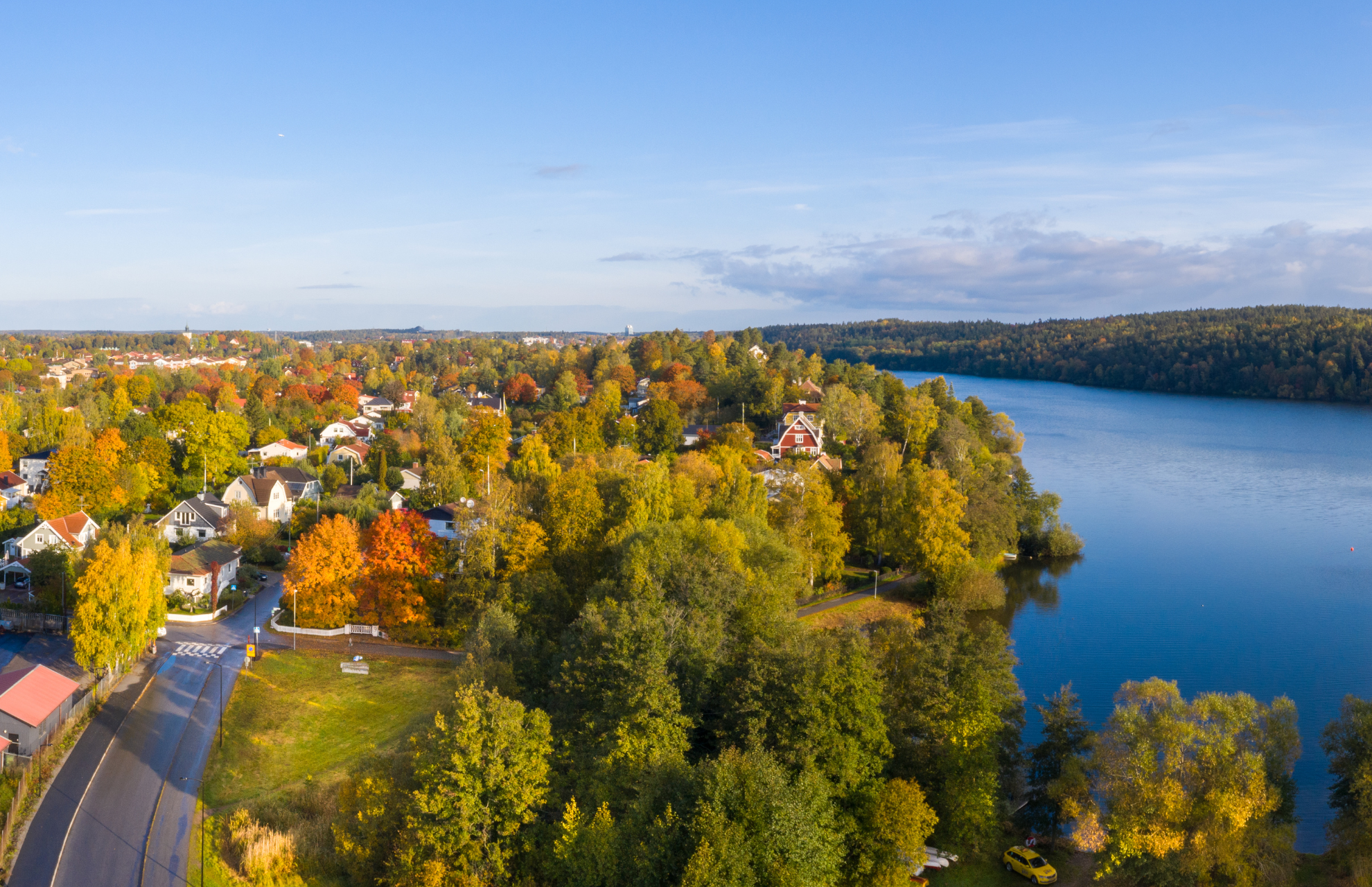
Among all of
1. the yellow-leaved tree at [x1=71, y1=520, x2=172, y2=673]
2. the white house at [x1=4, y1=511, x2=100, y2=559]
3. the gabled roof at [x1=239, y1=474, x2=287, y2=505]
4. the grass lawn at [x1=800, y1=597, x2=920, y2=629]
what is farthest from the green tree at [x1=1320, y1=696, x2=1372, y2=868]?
the gabled roof at [x1=239, y1=474, x2=287, y2=505]

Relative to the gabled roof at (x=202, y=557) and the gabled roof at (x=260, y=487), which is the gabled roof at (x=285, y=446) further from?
the gabled roof at (x=202, y=557)

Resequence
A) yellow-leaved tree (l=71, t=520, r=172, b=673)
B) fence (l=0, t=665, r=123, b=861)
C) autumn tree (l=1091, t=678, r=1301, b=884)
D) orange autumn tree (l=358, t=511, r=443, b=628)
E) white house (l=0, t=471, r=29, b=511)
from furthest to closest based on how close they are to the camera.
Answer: white house (l=0, t=471, r=29, b=511) < orange autumn tree (l=358, t=511, r=443, b=628) < yellow-leaved tree (l=71, t=520, r=172, b=673) < fence (l=0, t=665, r=123, b=861) < autumn tree (l=1091, t=678, r=1301, b=884)

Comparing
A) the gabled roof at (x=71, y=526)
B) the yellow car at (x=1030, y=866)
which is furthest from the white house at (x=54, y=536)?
the yellow car at (x=1030, y=866)

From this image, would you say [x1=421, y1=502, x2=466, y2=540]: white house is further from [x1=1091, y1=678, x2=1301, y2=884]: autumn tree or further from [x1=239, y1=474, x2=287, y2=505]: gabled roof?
[x1=1091, y1=678, x2=1301, y2=884]: autumn tree


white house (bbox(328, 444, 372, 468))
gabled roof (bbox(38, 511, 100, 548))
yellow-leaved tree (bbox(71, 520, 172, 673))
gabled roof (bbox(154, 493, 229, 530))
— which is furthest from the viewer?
white house (bbox(328, 444, 372, 468))

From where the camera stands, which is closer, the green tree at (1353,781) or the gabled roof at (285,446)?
the green tree at (1353,781)

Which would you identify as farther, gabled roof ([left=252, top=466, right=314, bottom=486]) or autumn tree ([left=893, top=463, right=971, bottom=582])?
gabled roof ([left=252, top=466, right=314, bottom=486])

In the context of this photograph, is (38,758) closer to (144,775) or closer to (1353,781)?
(144,775)
